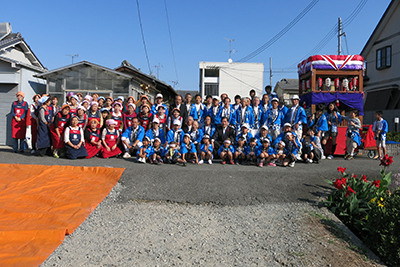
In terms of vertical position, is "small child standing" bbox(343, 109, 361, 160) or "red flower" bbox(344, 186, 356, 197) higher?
"small child standing" bbox(343, 109, 361, 160)

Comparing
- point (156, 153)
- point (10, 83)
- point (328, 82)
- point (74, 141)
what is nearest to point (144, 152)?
point (156, 153)

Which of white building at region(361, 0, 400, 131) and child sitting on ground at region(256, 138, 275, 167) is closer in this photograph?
child sitting on ground at region(256, 138, 275, 167)

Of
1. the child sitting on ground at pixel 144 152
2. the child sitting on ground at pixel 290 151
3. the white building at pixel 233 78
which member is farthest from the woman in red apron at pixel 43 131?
the white building at pixel 233 78

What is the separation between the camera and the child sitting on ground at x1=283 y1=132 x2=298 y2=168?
7573 mm

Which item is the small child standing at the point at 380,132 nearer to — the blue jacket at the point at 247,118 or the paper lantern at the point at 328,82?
the paper lantern at the point at 328,82

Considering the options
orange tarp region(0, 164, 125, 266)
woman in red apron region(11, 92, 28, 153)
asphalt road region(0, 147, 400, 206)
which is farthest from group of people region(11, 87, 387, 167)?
orange tarp region(0, 164, 125, 266)

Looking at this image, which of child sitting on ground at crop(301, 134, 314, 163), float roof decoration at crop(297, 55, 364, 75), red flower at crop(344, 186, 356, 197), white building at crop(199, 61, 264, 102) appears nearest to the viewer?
red flower at crop(344, 186, 356, 197)

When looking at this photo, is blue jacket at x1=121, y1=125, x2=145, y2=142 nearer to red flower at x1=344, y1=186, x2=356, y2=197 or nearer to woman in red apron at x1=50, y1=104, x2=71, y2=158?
woman in red apron at x1=50, y1=104, x2=71, y2=158

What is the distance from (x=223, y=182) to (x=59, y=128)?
17.0ft

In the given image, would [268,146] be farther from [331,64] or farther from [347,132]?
[331,64]

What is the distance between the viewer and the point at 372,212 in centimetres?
415

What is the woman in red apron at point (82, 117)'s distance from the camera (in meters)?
8.48

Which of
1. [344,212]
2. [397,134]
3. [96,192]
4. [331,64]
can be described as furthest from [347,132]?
[96,192]

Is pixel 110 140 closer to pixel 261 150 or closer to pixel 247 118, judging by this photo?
pixel 247 118
